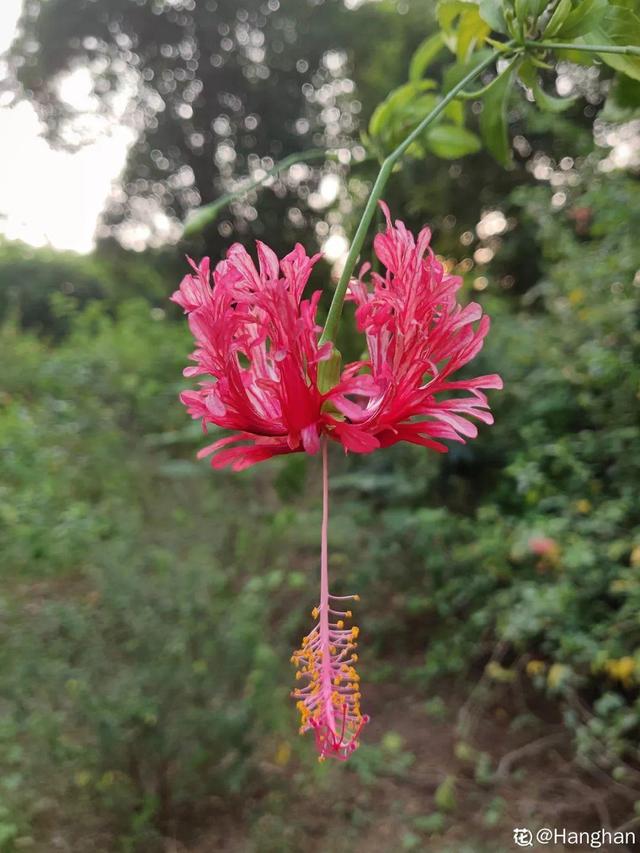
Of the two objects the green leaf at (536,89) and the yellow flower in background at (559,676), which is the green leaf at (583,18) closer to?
the green leaf at (536,89)

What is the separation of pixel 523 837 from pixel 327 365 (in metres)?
1.43

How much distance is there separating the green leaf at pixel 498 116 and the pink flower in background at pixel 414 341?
0.24 meters

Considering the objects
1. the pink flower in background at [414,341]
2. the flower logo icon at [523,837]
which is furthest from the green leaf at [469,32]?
the flower logo icon at [523,837]

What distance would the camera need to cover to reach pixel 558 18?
20.6 inches

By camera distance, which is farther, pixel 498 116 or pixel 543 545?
pixel 543 545

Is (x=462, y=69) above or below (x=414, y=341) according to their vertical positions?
above

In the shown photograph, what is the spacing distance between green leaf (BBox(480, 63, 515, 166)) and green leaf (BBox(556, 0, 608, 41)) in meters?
0.05

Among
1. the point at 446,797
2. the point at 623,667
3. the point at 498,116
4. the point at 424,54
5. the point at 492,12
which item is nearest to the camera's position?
the point at 492,12

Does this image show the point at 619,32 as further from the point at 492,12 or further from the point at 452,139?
the point at 452,139

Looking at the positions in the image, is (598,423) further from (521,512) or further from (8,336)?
(8,336)

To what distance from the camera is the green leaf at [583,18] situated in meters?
0.51

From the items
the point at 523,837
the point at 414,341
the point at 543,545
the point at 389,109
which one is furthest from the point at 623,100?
the point at 523,837

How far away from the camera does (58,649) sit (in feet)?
4.35

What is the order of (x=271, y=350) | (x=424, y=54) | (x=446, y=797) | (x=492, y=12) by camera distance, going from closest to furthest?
(x=271, y=350) → (x=492, y=12) → (x=424, y=54) → (x=446, y=797)
